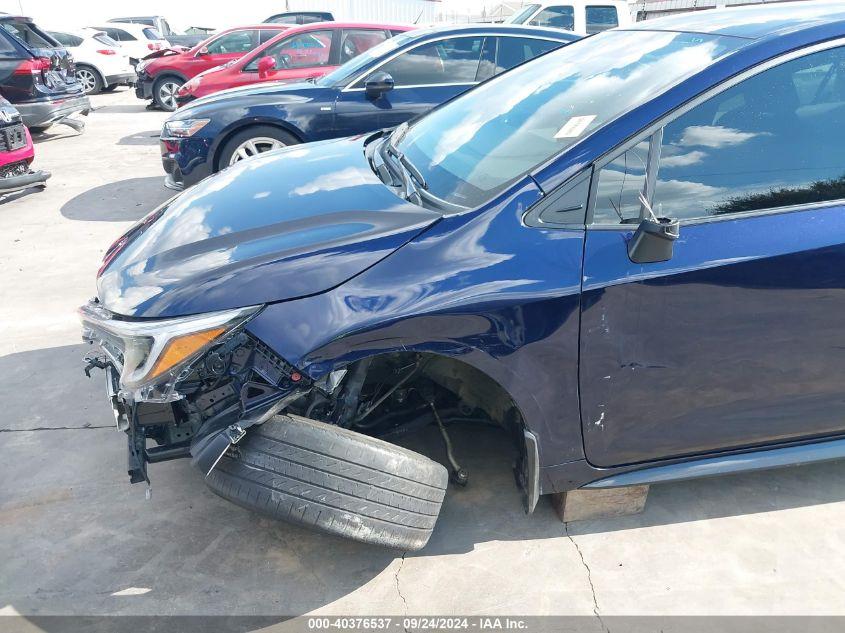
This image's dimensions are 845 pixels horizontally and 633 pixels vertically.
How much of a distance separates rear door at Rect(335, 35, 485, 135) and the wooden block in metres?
4.14

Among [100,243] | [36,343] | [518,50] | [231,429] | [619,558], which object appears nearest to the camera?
[231,429]

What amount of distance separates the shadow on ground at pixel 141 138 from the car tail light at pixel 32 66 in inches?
57.6

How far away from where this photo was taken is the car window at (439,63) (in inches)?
238

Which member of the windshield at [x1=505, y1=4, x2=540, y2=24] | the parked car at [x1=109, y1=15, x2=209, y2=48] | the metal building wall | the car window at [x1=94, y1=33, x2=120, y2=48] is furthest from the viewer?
the metal building wall

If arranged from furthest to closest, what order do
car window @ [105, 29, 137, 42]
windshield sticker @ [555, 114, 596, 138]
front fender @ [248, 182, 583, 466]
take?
car window @ [105, 29, 137, 42]
windshield sticker @ [555, 114, 596, 138]
front fender @ [248, 182, 583, 466]

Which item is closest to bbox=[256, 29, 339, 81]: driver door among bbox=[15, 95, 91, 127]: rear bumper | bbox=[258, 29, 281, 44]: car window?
bbox=[15, 95, 91, 127]: rear bumper

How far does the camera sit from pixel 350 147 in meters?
3.23

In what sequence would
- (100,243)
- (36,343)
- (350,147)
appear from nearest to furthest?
1. (350,147)
2. (36,343)
3. (100,243)

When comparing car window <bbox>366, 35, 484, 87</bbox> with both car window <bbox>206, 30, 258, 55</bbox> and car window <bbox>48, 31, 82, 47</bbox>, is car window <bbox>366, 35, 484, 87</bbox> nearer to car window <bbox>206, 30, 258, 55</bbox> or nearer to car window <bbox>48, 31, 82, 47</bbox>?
car window <bbox>206, 30, 258, 55</bbox>

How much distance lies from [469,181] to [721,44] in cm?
97

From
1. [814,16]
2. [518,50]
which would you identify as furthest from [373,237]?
[518,50]

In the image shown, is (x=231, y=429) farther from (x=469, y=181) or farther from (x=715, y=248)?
(x=715, y=248)

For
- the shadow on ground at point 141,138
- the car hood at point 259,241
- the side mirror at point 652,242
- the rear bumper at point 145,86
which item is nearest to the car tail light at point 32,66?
the shadow on ground at point 141,138

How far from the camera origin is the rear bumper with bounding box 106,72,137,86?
15.7 m
